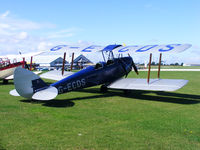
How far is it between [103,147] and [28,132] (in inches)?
67.2

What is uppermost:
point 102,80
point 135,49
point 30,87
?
point 135,49

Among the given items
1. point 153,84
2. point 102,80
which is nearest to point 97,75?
point 102,80

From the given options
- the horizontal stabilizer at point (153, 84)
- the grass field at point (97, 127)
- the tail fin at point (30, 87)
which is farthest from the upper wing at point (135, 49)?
the tail fin at point (30, 87)

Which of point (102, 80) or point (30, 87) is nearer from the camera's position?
point (30, 87)

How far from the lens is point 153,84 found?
8750 millimetres

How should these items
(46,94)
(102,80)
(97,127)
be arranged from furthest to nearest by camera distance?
(102,80) → (46,94) → (97,127)

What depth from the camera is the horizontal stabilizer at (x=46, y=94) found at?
20.9ft

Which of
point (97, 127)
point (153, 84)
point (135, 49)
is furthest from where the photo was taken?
point (135, 49)

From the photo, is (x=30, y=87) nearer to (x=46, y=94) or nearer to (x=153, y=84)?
(x=46, y=94)

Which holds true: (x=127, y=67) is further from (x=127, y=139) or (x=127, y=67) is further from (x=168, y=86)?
(x=127, y=139)

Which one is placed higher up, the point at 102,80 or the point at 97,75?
the point at 97,75

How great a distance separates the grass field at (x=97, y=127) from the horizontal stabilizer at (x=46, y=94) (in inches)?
15.0

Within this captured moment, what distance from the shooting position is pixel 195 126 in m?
5.06

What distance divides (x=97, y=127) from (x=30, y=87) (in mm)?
2993
